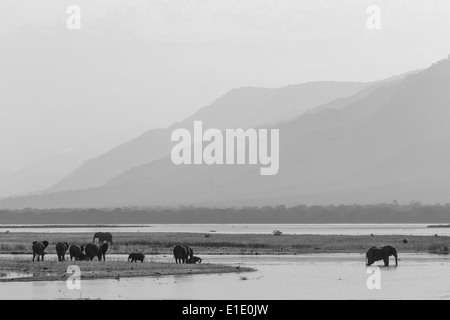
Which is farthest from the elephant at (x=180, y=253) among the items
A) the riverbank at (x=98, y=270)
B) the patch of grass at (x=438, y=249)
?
the patch of grass at (x=438, y=249)

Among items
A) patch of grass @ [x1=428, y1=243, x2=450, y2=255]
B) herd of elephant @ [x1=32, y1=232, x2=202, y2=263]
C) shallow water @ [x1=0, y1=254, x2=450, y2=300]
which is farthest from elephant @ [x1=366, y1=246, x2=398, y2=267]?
patch of grass @ [x1=428, y1=243, x2=450, y2=255]

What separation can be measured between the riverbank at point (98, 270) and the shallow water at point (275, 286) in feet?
5.51

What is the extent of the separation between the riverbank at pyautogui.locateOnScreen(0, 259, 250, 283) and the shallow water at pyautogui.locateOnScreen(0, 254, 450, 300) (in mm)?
1680

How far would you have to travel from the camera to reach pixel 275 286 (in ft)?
152

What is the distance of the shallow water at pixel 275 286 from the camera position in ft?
138

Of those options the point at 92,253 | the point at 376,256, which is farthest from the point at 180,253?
the point at 376,256

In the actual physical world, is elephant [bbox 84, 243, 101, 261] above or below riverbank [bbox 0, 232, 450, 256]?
below

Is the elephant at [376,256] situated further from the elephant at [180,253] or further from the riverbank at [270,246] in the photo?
the riverbank at [270,246]

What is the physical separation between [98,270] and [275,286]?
11.4 metres

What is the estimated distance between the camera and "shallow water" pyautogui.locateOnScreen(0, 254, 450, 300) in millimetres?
42156

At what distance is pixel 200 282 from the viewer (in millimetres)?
48531

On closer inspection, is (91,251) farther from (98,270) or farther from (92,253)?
(98,270)

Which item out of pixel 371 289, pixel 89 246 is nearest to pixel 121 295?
pixel 371 289

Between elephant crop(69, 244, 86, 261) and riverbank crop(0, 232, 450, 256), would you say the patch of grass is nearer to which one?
riverbank crop(0, 232, 450, 256)
